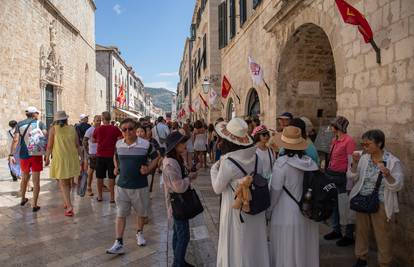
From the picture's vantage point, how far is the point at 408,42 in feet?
11.9

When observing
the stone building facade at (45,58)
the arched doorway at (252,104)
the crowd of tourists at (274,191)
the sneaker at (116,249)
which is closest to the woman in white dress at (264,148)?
the crowd of tourists at (274,191)

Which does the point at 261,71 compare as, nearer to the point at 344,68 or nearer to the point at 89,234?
the point at 344,68

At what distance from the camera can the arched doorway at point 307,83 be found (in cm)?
780

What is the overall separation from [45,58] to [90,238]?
15.5m

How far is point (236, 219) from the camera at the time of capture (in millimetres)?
2732

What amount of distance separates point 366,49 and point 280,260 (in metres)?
3.04

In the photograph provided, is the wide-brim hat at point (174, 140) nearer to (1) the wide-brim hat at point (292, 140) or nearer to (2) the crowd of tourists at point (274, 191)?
(2) the crowd of tourists at point (274, 191)

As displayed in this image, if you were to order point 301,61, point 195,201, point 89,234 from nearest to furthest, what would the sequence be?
point 195,201 → point 89,234 → point 301,61

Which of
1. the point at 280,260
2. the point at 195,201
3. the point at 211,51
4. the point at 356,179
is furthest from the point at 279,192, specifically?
the point at 211,51

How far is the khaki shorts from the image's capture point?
13.2ft

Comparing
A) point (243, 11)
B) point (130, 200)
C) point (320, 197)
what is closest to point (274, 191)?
point (320, 197)

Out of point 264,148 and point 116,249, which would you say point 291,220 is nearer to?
point 264,148

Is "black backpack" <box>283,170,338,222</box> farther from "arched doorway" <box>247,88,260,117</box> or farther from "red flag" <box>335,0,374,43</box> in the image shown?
"arched doorway" <box>247,88,260,117</box>

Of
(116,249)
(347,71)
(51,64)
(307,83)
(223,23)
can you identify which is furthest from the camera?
(51,64)
